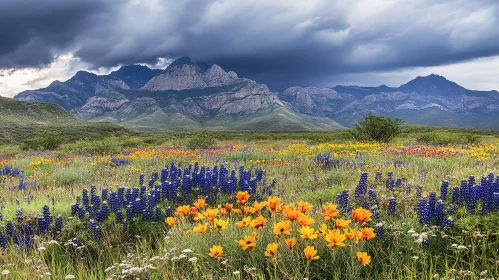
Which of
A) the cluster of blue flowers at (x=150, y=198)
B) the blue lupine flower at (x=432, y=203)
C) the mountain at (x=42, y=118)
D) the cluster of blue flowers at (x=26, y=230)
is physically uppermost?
the mountain at (x=42, y=118)

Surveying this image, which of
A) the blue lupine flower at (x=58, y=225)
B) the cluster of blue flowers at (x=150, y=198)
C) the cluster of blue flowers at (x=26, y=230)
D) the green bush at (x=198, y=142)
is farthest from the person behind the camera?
the green bush at (x=198, y=142)

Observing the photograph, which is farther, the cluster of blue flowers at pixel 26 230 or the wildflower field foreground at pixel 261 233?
the cluster of blue flowers at pixel 26 230

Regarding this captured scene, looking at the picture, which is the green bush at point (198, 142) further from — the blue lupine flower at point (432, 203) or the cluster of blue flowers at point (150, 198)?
the blue lupine flower at point (432, 203)

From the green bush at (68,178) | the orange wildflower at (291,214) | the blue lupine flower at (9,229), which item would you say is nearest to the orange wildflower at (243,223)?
the orange wildflower at (291,214)

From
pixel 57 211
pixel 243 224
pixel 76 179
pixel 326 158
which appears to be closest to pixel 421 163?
pixel 326 158

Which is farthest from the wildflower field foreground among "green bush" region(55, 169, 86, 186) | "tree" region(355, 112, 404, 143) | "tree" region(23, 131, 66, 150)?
"tree" region(23, 131, 66, 150)

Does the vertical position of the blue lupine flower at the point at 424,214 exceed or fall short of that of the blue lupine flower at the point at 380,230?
it exceeds it

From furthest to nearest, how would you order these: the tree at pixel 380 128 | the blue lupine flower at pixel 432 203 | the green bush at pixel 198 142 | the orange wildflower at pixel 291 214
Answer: the tree at pixel 380 128 < the green bush at pixel 198 142 < the blue lupine flower at pixel 432 203 < the orange wildflower at pixel 291 214

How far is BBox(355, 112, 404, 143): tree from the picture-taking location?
21.8 m

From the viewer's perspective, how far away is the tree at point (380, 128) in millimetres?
21844

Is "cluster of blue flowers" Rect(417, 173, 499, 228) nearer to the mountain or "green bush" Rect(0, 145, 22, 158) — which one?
"green bush" Rect(0, 145, 22, 158)

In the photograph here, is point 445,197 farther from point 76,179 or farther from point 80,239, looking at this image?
point 76,179

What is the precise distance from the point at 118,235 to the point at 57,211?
4.89 ft

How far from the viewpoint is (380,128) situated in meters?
21.9
